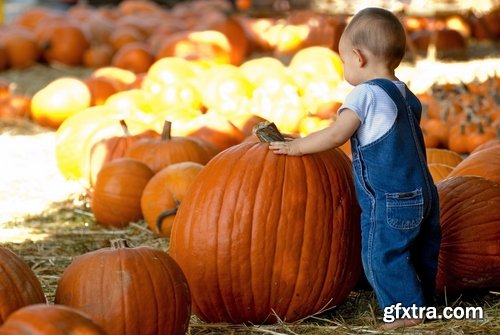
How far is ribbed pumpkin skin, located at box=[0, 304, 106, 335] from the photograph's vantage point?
228 cm

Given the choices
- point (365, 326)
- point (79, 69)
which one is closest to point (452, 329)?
point (365, 326)

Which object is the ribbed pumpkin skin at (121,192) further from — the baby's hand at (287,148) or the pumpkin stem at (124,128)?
the baby's hand at (287,148)

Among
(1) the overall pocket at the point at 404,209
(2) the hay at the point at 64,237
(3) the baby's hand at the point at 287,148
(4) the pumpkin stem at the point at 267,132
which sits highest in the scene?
(4) the pumpkin stem at the point at 267,132

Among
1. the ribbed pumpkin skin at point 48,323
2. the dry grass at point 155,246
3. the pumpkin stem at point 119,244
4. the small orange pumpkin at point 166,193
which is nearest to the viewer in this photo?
the ribbed pumpkin skin at point 48,323

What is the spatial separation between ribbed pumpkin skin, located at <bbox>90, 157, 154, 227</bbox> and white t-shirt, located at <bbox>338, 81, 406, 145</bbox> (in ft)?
6.53

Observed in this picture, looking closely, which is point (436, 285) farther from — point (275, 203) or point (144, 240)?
point (144, 240)

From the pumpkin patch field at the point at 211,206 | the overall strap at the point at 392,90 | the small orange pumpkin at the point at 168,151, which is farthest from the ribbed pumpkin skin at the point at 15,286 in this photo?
the small orange pumpkin at the point at 168,151

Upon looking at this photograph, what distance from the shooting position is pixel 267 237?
10.9ft

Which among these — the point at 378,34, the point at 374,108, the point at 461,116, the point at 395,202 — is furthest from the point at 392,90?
the point at 461,116

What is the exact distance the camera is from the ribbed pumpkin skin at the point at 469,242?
3627 millimetres

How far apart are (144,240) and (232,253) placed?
4.88 feet

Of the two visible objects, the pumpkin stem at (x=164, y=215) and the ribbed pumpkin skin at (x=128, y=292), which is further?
the pumpkin stem at (x=164, y=215)

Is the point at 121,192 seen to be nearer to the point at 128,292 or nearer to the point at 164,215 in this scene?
the point at 164,215

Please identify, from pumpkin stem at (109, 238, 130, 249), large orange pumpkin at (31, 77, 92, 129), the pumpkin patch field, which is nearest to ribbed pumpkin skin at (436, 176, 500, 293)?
the pumpkin patch field
